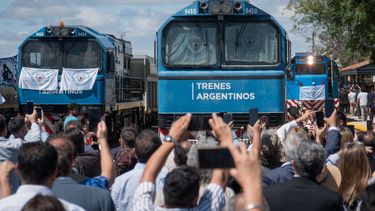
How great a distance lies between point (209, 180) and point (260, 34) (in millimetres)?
9416

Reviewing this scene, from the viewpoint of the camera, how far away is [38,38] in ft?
74.2

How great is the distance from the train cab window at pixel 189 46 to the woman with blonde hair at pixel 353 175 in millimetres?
8001

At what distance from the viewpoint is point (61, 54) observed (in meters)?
22.6

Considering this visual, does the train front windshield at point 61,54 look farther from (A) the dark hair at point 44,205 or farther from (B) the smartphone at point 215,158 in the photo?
(B) the smartphone at point 215,158

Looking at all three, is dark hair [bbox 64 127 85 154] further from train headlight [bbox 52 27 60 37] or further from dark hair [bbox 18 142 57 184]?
train headlight [bbox 52 27 60 37]

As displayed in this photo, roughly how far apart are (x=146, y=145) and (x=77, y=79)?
53.2ft

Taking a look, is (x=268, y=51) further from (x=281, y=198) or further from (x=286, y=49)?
(x=281, y=198)

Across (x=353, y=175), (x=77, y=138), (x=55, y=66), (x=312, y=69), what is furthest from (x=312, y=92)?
(x=353, y=175)

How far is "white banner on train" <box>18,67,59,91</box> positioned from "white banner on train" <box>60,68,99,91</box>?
243 mm

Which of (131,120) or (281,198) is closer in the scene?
(281,198)

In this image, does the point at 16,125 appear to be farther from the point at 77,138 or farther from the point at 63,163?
the point at 63,163

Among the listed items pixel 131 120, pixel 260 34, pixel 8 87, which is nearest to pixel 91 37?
pixel 8 87

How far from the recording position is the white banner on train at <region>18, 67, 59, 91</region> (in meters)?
22.3

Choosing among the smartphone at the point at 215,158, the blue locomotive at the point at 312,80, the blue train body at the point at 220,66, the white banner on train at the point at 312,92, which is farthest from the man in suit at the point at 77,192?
the white banner on train at the point at 312,92
